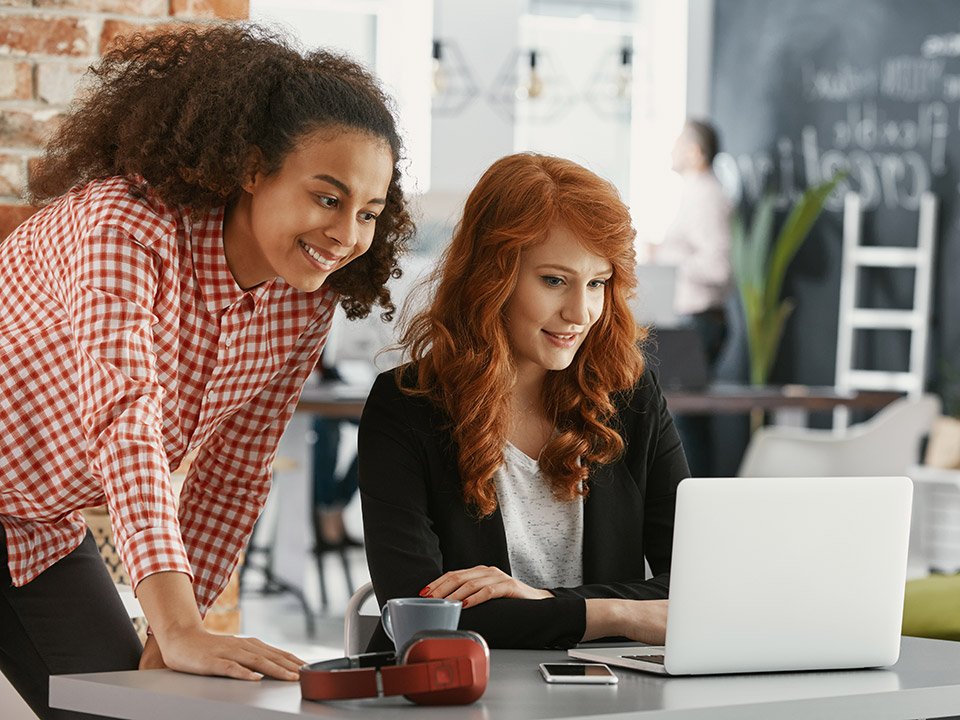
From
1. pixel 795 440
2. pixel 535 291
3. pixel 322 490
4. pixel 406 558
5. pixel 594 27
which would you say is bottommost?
pixel 322 490

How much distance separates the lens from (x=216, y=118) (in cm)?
195

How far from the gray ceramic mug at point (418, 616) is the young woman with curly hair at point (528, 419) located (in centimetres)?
46

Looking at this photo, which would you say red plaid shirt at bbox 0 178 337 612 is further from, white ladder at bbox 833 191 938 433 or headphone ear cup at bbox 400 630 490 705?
white ladder at bbox 833 191 938 433

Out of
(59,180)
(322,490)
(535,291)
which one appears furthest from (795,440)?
(59,180)

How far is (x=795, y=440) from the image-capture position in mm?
5941

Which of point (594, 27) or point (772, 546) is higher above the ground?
point (594, 27)

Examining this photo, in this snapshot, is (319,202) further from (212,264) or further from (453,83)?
(453,83)

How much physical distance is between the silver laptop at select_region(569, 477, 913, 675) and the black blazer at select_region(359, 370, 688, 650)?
0.20m

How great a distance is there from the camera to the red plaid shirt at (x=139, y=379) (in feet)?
5.67

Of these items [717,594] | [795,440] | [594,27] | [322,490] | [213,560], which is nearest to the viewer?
[717,594]

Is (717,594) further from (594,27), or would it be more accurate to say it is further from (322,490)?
(594,27)

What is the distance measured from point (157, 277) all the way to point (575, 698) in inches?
30.3

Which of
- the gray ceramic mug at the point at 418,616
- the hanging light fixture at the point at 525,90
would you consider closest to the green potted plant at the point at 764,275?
the hanging light fixture at the point at 525,90

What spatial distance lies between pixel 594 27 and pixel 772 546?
773 cm
